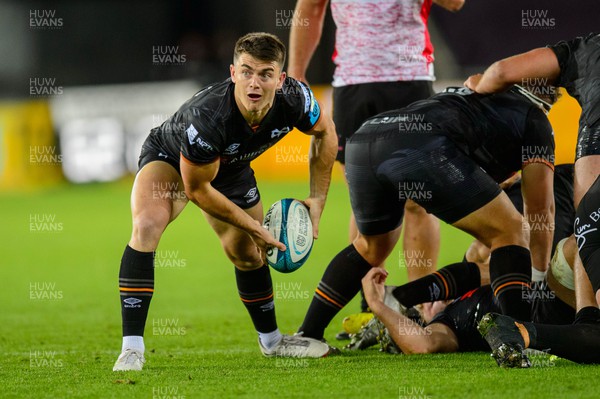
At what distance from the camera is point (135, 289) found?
16.2 ft

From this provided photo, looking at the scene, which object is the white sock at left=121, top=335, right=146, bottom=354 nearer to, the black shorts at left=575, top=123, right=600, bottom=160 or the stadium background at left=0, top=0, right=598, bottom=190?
the black shorts at left=575, top=123, right=600, bottom=160

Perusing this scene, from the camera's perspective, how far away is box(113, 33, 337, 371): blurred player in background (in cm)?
484

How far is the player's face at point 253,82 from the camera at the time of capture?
15.8 ft

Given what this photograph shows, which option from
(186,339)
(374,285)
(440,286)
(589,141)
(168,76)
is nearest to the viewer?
(589,141)

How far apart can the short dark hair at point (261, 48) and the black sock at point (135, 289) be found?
1.15m

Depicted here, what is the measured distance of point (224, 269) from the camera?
977 centimetres

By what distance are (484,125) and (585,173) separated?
26.2 inches

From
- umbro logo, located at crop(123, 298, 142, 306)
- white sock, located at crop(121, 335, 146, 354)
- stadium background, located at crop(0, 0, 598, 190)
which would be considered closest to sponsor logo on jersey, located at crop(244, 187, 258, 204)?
umbro logo, located at crop(123, 298, 142, 306)

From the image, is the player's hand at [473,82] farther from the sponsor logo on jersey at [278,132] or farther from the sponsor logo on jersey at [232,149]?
the sponsor logo on jersey at [232,149]

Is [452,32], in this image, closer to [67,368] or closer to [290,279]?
[290,279]

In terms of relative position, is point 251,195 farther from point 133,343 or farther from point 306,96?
point 133,343

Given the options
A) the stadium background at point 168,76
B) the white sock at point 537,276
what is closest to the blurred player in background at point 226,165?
the white sock at point 537,276

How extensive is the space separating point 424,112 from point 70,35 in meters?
17.6

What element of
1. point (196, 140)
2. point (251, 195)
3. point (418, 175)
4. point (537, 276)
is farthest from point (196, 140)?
point (537, 276)
